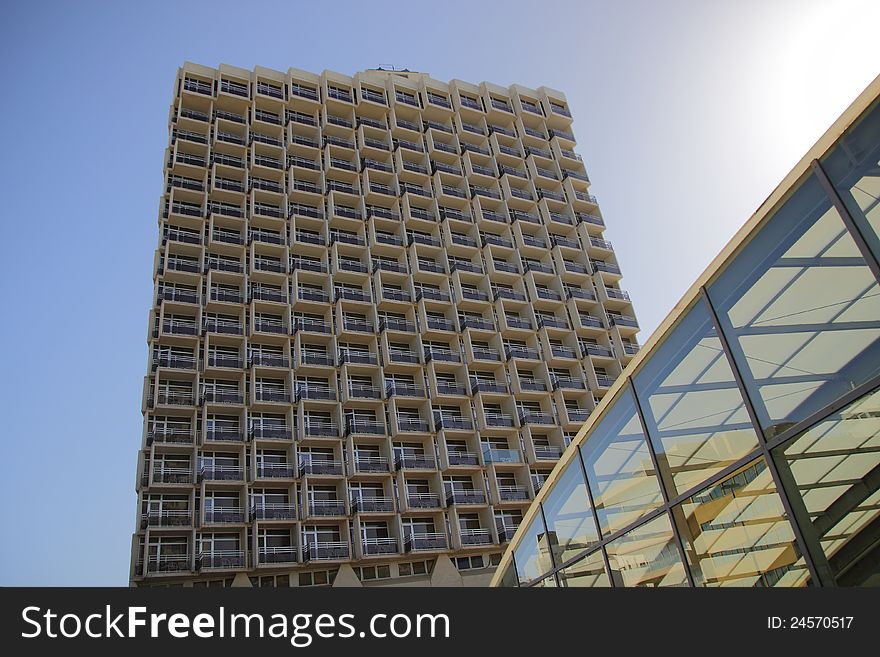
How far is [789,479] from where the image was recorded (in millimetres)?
8578

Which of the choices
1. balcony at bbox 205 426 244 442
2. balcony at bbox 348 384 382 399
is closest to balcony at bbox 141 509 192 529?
balcony at bbox 205 426 244 442

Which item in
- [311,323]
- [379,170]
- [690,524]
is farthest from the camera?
[379,170]

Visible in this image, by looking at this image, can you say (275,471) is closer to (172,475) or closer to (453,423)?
(172,475)

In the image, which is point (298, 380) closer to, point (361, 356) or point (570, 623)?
point (361, 356)

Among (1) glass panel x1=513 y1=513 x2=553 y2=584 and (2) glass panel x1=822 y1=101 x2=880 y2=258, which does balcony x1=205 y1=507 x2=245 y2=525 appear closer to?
(1) glass panel x1=513 y1=513 x2=553 y2=584

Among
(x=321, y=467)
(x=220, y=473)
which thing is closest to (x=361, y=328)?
(x=321, y=467)

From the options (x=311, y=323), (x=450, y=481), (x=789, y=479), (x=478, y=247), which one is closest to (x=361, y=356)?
(x=311, y=323)

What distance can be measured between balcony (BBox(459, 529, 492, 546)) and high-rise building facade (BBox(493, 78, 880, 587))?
34.0 metres

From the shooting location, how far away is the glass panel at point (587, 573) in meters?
13.4

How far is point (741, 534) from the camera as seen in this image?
379 inches

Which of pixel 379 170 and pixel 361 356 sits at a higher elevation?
pixel 379 170

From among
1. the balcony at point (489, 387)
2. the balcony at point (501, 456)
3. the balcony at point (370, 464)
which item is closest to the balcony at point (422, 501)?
the balcony at point (370, 464)

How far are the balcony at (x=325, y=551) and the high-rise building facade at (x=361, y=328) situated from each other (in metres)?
0.12

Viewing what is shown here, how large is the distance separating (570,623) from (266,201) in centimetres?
5281
